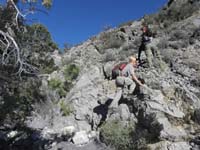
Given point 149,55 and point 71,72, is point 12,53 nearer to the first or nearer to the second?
point 149,55

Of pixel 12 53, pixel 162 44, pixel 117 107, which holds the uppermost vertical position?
pixel 162 44

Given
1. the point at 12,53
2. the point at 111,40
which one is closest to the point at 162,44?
the point at 111,40

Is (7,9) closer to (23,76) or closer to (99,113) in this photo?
(23,76)

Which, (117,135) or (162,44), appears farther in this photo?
(162,44)

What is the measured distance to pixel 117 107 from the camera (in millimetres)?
13102

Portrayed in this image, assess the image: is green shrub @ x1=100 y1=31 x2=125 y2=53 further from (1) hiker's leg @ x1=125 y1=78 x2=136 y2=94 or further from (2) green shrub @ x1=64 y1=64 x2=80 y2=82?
(1) hiker's leg @ x1=125 y1=78 x2=136 y2=94

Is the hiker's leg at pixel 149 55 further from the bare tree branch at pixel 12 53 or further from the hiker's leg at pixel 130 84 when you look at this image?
the bare tree branch at pixel 12 53

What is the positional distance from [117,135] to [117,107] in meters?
1.63

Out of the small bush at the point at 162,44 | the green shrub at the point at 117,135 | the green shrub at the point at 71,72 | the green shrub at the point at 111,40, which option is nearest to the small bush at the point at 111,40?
the green shrub at the point at 111,40

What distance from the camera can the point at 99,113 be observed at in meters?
14.2

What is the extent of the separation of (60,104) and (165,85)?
457 cm

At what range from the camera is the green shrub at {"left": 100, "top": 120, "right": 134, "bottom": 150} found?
1134 centimetres

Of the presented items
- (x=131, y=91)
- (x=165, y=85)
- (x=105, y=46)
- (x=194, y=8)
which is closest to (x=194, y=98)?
(x=165, y=85)

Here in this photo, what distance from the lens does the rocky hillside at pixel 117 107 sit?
37.7 ft
